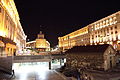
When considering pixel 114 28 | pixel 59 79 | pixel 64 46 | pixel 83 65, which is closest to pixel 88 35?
pixel 114 28

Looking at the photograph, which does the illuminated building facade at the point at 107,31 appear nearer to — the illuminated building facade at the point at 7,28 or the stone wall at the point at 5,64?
the illuminated building facade at the point at 7,28

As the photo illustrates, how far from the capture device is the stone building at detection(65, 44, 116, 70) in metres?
32.7

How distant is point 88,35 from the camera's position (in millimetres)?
88875

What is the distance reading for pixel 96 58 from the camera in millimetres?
33875

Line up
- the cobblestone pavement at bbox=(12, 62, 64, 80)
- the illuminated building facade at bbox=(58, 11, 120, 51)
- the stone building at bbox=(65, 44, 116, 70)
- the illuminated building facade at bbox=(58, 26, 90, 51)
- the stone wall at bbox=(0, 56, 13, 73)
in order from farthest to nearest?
the illuminated building facade at bbox=(58, 26, 90, 51)
the illuminated building facade at bbox=(58, 11, 120, 51)
the stone building at bbox=(65, 44, 116, 70)
the cobblestone pavement at bbox=(12, 62, 64, 80)
the stone wall at bbox=(0, 56, 13, 73)

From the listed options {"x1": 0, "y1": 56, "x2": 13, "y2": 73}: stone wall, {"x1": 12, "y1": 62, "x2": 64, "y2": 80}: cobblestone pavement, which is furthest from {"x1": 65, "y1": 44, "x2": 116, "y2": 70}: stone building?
{"x1": 0, "y1": 56, "x2": 13, "y2": 73}: stone wall

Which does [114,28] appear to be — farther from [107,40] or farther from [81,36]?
[81,36]

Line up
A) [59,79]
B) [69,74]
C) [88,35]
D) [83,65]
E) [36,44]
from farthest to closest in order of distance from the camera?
1. [36,44]
2. [88,35]
3. [83,65]
4. [69,74]
5. [59,79]

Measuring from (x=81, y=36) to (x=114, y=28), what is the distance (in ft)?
116

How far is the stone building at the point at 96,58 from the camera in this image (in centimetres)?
3267

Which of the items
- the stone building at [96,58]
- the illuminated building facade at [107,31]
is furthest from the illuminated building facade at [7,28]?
the illuminated building facade at [107,31]

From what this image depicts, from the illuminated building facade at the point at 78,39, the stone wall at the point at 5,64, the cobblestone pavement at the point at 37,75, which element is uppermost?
the illuminated building facade at the point at 78,39

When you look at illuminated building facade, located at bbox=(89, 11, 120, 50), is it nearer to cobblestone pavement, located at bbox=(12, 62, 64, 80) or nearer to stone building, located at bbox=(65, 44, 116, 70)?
stone building, located at bbox=(65, 44, 116, 70)

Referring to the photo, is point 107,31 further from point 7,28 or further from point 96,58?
point 7,28
